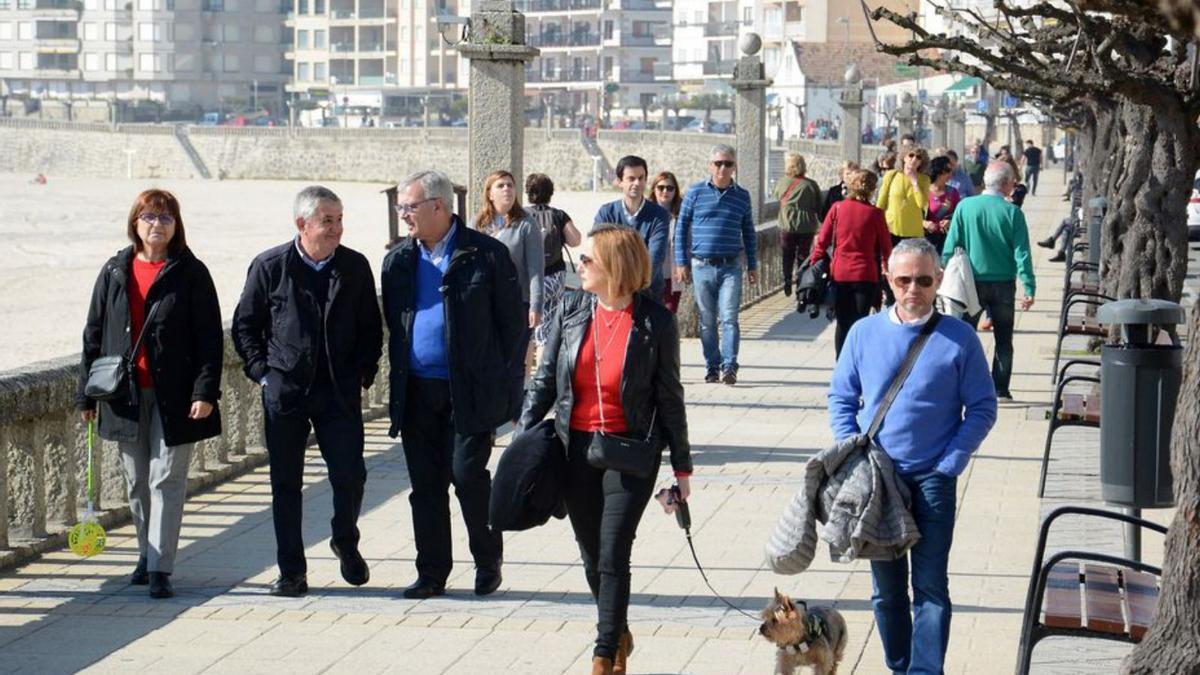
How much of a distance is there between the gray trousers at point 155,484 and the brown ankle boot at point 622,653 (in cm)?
234

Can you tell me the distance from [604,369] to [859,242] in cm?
796

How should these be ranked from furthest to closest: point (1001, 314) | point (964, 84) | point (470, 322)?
point (964, 84)
point (1001, 314)
point (470, 322)

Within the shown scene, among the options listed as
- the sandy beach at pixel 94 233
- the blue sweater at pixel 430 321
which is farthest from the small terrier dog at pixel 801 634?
the sandy beach at pixel 94 233

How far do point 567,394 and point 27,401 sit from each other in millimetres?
3276

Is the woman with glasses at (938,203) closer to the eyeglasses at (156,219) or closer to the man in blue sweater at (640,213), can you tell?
the man in blue sweater at (640,213)

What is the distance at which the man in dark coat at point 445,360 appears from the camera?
28.0ft

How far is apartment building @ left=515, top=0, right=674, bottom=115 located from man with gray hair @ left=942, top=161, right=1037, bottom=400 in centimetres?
13908

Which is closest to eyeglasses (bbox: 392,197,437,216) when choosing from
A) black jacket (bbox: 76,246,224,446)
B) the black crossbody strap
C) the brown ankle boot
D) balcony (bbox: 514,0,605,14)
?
black jacket (bbox: 76,246,224,446)

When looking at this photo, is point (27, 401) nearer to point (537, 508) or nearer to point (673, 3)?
point (537, 508)

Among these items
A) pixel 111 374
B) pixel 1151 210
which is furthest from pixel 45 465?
pixel 1151 210

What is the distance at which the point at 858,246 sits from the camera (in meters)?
15.0

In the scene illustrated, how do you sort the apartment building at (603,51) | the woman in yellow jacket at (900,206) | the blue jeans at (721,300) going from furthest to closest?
the apartment building at (603,51)
the woman in yellow jacket at (900,206)
the blue jeans at (721,300)

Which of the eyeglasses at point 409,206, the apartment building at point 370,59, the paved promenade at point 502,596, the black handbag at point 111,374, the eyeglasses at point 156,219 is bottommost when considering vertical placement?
the paved promenade at point 502,596

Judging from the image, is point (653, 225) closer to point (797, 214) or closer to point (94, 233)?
point (797, 214)
